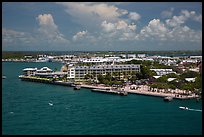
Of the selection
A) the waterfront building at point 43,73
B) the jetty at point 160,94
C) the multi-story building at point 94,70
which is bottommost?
the jetty at point 160,94

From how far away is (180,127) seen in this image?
3.68m

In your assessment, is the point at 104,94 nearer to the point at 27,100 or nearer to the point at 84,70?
the point at 27,100

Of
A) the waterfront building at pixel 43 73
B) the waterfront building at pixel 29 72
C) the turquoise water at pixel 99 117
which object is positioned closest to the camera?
the turquoise water at pixel 99 117

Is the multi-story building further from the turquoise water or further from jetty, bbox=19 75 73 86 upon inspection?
the turquoise water

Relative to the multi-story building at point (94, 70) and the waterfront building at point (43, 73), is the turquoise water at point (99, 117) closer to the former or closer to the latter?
the multi-story building at point (94, 70)

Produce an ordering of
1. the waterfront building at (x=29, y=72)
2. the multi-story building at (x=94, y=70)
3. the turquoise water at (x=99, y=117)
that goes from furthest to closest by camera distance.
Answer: the waterfront building at (x=29, y=72)
the multi-story building at (x=94, y=70)
the turquoise water at (x=99, y=117)

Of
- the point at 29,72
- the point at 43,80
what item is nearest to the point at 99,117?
the point at 43,80

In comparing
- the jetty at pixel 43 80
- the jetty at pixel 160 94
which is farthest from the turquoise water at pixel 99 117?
the jetty at pixel 43 80

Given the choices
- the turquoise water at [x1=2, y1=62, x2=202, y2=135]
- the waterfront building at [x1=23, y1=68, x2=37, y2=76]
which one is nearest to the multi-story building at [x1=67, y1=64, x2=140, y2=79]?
the waterfront building at [x1=23, y1=68, x2=37, y2=76]

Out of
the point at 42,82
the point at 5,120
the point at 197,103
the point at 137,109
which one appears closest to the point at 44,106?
the point at 5,120

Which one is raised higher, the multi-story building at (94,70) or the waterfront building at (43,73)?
the multi-story building at (94,70)

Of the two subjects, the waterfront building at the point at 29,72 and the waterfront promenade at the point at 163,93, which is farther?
the waterfront building at the point at 29,72

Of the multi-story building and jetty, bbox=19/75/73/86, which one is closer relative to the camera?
jetty, bbox=19/75/73/86

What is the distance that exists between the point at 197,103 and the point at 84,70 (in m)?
4.60
